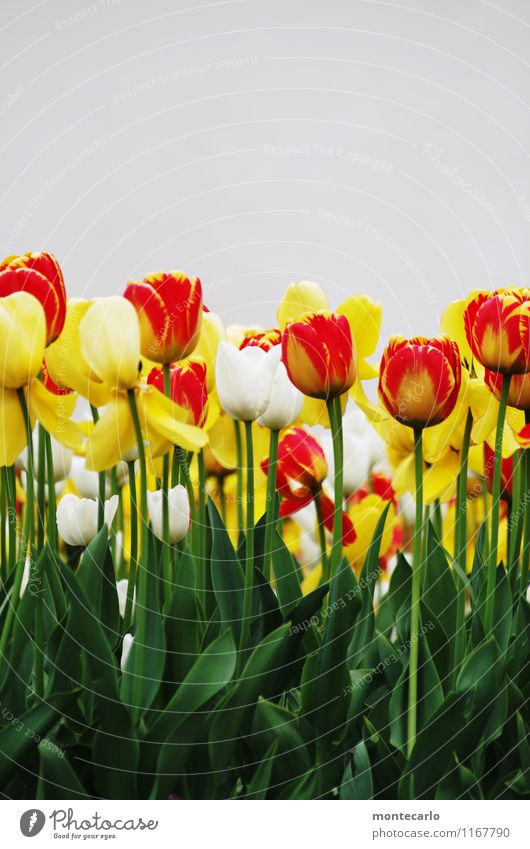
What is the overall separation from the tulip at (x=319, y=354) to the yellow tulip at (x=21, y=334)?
0.44ft

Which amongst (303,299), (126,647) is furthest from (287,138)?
(126,647)

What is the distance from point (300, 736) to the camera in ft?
1.60

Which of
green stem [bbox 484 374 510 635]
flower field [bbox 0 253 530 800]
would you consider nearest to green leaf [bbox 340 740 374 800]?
flower field [bbox 0 253 530 800]

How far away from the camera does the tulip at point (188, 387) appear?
0.51 meters

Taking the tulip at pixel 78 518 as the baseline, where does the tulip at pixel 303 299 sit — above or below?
above

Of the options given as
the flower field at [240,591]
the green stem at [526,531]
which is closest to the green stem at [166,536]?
the flower field at [240,591]

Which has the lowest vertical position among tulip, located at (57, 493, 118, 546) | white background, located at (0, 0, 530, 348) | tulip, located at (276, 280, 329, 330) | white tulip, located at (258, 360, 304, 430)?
tulip, located at (57, 493, 118, 546)

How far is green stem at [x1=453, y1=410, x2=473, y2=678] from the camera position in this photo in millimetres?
519

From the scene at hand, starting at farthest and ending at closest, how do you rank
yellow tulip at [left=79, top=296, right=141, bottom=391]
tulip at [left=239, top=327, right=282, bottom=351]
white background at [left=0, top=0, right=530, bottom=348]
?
white background at [left=0, top=0, right=530, bottom=348]
tulip at [left=239, top=327, right=282, bottom=351]
yellow tulip at [left=79, top=296, right=141, bottom=391]

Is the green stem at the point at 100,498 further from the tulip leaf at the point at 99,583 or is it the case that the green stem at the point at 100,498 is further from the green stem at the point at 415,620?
the green stem at the point at 415,620

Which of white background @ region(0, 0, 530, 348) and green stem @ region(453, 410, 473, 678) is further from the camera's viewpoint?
white background @ region(0, 0, 530, 348)

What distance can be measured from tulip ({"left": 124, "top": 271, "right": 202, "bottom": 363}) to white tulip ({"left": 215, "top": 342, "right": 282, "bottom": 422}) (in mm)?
23

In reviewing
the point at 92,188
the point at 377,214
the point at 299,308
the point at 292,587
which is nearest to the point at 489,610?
the point at 292,587

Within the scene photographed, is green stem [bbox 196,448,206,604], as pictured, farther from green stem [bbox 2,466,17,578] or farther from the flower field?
green stem [bbox 2,466,17,578]
